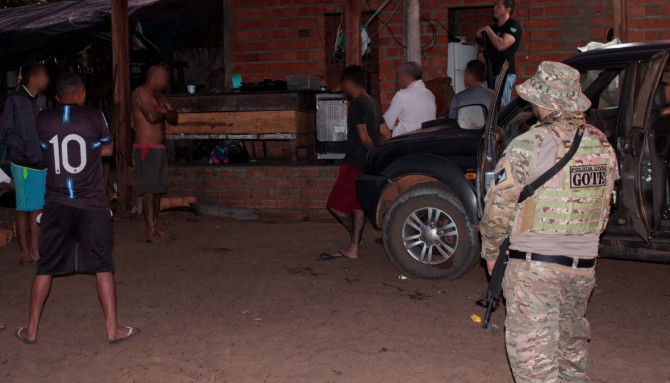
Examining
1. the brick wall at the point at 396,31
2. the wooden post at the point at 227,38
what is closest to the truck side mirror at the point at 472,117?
the brick wall at the point at 396,31

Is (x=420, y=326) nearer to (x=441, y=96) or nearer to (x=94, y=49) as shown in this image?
(x=441, y=96)

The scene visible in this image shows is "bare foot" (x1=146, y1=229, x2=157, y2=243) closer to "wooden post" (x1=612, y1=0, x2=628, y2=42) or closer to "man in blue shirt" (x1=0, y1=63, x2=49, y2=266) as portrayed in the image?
"man in blue shirt" (x1=0, y1=63, x2=49, y2=266)

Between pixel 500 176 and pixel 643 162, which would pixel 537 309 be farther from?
pixel 643 162

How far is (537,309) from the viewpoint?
3707mm

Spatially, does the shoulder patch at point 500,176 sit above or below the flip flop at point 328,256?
above

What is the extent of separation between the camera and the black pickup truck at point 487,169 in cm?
571

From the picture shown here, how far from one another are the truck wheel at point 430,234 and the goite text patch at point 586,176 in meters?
2.98

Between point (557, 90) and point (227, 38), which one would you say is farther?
point (227, 38)

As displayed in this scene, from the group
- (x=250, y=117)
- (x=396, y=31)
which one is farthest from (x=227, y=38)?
(x=396, y=31)

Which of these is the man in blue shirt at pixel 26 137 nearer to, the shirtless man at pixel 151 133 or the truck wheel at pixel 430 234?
the shirtless man at pixel 151 133

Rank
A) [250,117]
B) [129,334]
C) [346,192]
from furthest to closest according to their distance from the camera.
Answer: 1. [250,117]
2. [346,192]
3. [129,334]

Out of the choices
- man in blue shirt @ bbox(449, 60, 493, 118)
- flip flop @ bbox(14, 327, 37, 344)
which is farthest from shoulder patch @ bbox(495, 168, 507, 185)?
man in blue shirt @ bbox(449, 60, 493, 118)

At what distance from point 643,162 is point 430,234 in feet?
6.30

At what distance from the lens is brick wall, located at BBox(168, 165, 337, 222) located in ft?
34.9
